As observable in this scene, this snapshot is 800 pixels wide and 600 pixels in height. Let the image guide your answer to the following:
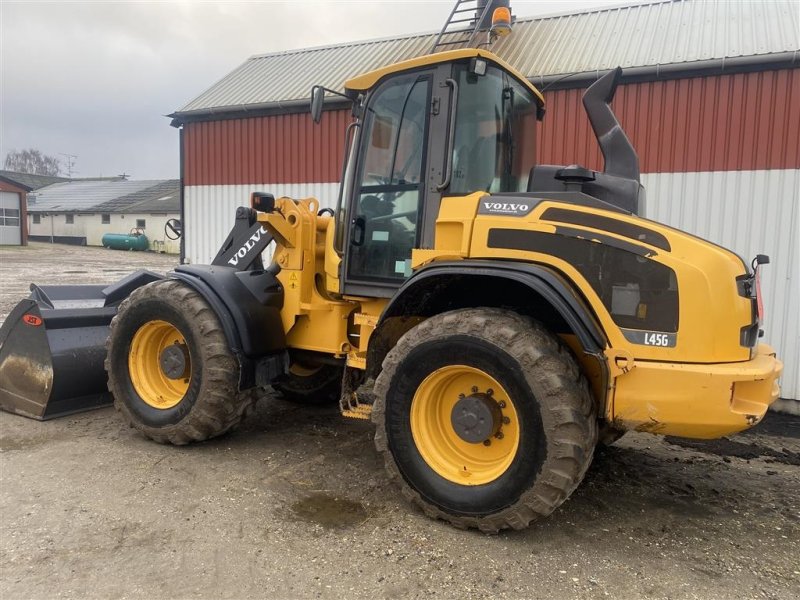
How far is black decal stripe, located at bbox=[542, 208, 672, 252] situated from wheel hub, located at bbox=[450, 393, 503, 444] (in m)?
1.06

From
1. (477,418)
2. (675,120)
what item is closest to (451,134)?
(477,418)

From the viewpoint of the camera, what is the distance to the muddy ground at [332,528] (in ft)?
9.14

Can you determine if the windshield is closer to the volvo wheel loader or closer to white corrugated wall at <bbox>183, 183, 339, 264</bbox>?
the volvo wheel loader

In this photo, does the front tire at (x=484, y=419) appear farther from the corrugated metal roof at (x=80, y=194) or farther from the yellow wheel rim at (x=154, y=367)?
the corrugated metal roof at (x=80, y=194)

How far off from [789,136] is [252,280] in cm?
585

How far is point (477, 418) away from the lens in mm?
3271

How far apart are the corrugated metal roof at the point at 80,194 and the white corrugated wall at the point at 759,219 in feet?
137

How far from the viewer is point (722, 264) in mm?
2951

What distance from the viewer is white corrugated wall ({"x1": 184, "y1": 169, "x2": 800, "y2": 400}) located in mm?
6363

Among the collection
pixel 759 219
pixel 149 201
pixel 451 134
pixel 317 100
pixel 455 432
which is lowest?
pixel 455 432

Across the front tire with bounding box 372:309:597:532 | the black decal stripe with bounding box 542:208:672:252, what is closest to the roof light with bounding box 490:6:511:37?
the black decal stripe with bounding box 542:208:672:252

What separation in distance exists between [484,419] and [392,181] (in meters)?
1.70

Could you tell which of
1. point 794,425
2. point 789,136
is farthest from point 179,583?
point 789,136

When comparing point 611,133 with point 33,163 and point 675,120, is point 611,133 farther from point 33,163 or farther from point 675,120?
point 33,163
